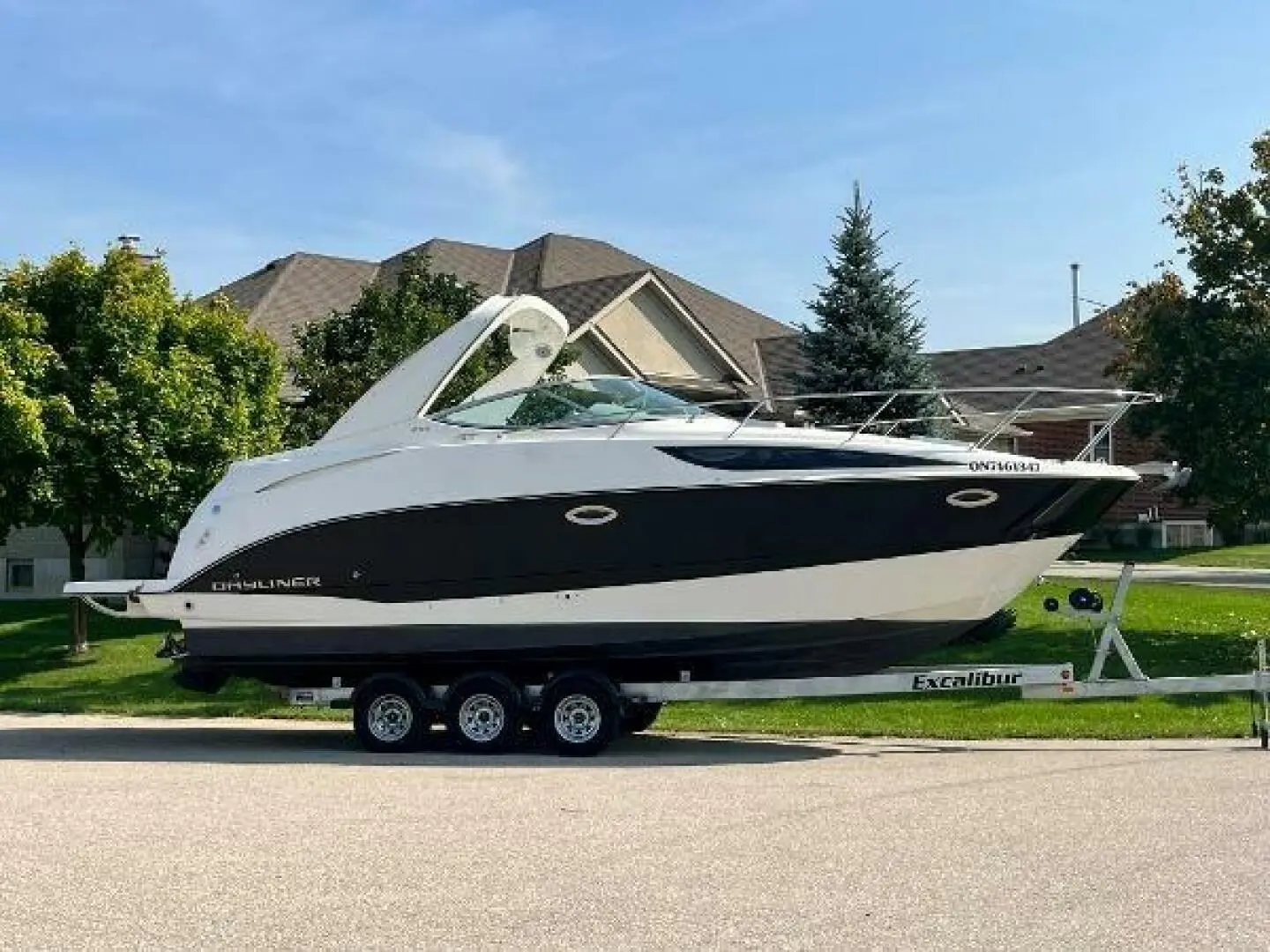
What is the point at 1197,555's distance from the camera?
38.7 m

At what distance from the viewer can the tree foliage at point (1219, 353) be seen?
743 inches

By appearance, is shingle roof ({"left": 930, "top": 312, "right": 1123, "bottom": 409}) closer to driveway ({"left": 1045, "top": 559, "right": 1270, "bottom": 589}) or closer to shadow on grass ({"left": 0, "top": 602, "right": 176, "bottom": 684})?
driveway ({"left": 1045, "top": 559, "right": 1270, "bottom": 589})

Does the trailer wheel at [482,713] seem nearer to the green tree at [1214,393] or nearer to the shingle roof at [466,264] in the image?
the green tree at [1214,393]

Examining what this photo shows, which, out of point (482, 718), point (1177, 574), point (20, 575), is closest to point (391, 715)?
point (482, 718)

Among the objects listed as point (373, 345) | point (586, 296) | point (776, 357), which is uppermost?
point (586, 296)

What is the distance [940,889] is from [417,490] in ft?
25.0

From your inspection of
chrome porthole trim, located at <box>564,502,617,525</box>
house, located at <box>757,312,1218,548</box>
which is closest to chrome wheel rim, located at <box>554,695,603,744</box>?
chrome porthole trim, located at <box>564,502,617,525</box>

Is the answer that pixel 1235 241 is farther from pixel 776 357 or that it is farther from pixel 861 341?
pixel 776 357

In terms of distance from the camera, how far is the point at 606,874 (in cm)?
709

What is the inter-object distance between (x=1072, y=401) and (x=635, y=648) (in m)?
32.7

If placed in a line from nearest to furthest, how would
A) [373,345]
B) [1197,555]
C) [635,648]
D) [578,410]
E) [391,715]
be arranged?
[635,648], [578,410], [391,715], [373,345], [1197,555]

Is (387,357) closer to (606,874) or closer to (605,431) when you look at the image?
(605,431)

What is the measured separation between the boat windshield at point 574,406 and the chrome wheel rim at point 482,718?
257 centimetres

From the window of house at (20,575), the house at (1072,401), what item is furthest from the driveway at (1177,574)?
the window of house at (20,575)
